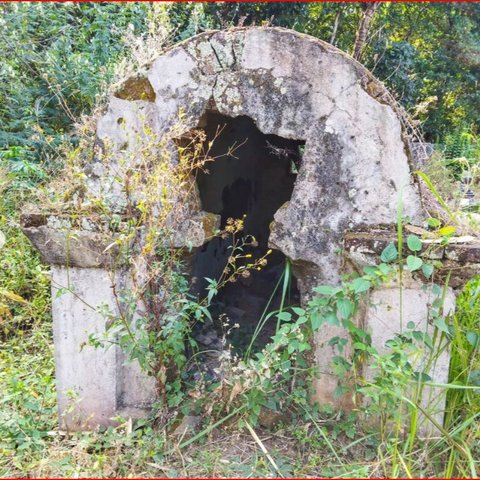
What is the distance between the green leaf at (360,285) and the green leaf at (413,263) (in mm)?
189

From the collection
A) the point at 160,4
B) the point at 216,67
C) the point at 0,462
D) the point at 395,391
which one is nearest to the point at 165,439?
the point at 0,462

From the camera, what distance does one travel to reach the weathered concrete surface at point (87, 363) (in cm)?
254

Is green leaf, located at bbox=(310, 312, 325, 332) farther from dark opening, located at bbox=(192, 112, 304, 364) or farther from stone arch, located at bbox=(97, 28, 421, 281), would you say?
dark opening, located at bbox=(192, 112, 304, 364)

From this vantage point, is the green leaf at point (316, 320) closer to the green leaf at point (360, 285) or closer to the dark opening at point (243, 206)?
the green leaf at point (360, 285)

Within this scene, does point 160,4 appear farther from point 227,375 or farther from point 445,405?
point 445,405

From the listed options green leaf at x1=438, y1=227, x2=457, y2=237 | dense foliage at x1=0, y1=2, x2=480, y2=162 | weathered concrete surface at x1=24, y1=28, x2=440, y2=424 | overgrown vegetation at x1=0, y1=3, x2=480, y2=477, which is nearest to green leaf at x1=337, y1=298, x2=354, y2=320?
overgrown vegetation at x1=0, y1=3, x2=480, y2=477

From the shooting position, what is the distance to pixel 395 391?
2104mm

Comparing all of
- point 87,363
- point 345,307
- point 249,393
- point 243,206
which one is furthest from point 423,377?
point 243,206

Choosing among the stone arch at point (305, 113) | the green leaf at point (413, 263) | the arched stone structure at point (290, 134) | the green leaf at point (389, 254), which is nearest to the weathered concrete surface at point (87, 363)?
the arched stone structure at point (290, 134)

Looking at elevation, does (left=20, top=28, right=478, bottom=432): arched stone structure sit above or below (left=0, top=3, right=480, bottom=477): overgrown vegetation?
above

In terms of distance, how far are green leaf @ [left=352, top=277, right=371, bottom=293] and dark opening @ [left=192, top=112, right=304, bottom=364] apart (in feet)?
3.07

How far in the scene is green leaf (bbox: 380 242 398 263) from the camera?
214 cm

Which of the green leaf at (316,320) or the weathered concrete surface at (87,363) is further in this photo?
the weathered concrete surface at (87,363)

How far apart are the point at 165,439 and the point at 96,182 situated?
141 centimetres
